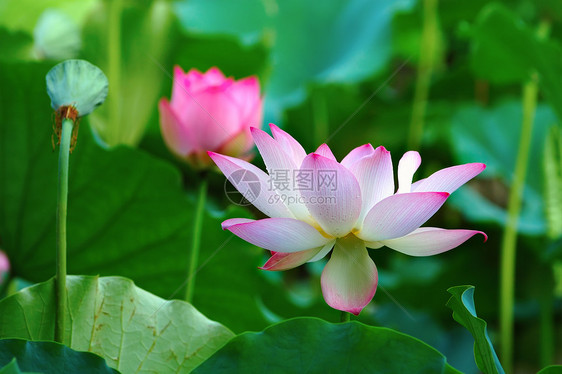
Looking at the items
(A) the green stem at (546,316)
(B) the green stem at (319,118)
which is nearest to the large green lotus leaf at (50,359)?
(A) the green stem at (546,316)

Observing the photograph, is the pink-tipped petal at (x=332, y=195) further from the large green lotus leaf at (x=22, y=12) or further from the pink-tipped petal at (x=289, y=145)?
the large green lotus leaf at (x=22, y=12)

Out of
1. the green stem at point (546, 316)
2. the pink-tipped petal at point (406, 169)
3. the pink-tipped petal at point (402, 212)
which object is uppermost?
the pink-tipped petal at point (406, 169)

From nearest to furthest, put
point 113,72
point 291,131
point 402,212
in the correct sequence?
point 402,212, point 113,72, point 291,131

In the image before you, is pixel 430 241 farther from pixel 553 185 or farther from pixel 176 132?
pixel 553 185

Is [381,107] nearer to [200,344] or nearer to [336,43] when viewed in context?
[336,43]

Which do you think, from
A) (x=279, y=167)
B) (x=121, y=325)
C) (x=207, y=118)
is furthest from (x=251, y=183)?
(x=207, y=118)
